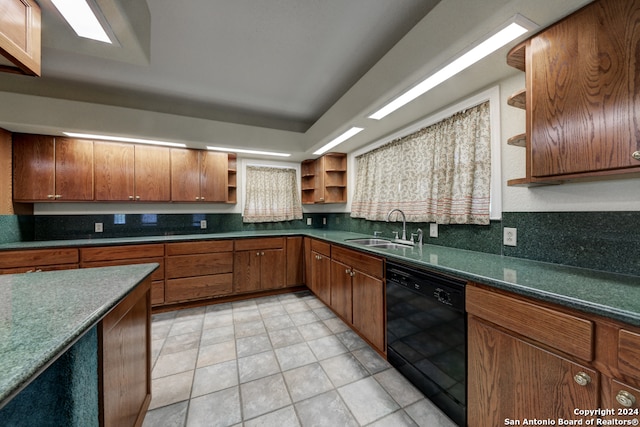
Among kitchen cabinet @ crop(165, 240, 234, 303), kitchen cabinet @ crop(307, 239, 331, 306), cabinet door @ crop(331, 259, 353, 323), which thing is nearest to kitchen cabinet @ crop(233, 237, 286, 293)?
kitchen cabinet @ crop(165, 240, 234, 303)

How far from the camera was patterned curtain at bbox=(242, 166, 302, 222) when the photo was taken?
3.90 m

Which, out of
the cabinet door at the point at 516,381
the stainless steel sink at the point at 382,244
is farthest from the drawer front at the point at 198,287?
the cabinet door at the point at 516,381

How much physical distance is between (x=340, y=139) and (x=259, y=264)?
2.07 m

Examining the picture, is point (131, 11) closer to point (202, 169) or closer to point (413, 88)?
point (413, 88)

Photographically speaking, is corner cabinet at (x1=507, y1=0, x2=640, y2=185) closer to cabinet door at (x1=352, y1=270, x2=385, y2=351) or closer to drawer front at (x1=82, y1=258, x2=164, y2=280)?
cabinet door at (x1=352, y1=270, x2=385, y2=351)

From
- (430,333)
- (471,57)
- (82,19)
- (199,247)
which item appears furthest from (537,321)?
(199,247)

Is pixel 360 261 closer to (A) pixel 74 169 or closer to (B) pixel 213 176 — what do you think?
(B) pixel 213 176

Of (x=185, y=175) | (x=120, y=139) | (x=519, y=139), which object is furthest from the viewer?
(x=185, y=175)

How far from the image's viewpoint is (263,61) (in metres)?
2.25

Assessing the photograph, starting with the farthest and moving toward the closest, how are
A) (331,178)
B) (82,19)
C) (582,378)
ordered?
(331,178), (82,19), (582,378)

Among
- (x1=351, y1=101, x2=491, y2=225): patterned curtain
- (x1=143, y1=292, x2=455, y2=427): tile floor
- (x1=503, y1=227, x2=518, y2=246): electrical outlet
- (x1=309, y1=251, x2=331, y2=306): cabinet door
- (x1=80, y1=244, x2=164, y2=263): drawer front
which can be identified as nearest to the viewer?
(x1=143, y1=292, x2=455, y2=427): tile floor

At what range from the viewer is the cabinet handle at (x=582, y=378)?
86 cm

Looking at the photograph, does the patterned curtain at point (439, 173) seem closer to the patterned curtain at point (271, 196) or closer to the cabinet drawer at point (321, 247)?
the cabinet drawer at point (321, 247)

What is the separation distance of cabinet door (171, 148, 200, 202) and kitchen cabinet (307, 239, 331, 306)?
5.99ft
